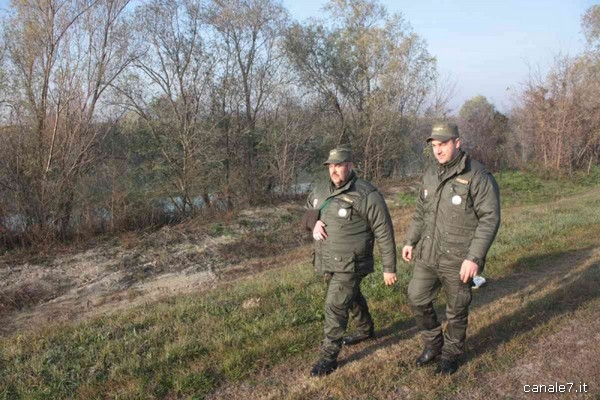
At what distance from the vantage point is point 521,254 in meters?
7.52

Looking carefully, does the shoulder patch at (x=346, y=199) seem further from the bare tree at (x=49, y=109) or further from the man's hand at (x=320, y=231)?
the bare tree at (x=49, y=109)

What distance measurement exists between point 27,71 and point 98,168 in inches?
101

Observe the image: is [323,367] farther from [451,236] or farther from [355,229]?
[451,236]

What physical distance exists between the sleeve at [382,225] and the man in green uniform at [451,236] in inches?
9.8

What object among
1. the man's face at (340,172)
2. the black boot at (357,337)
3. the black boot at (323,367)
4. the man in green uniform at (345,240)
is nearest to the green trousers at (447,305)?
the man in green uniform at (345,240)

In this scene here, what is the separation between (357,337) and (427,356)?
0.77 meters

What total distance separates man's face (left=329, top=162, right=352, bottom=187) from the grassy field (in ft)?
5.27

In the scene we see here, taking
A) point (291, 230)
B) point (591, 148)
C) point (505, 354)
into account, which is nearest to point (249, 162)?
point (291, 230)

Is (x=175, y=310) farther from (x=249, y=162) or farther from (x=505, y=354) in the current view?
(x=249, y=162)

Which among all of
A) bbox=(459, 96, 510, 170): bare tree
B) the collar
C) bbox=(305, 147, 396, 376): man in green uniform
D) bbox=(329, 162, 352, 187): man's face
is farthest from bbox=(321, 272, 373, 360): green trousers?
bbox=(459, 96, 510, 170): bare tree

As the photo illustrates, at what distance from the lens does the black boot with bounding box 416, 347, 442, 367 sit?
12.7 feet

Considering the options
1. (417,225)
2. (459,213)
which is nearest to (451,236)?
(459,213)

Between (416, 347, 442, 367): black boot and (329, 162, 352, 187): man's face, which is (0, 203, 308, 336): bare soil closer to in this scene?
(329, 162, 352, 187): man's face

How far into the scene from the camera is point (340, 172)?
12.6 ft
